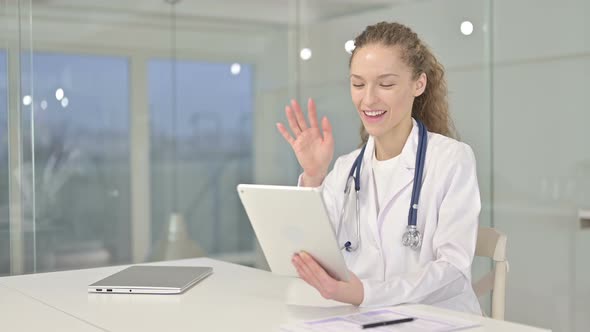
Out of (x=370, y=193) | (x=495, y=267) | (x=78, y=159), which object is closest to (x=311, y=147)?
(x=370, y=193)

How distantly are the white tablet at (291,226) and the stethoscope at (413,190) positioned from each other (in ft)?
1.43

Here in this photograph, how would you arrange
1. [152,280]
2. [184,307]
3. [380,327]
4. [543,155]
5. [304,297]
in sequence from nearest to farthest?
[380,327]
[184,307]
[304,297]
[152,280]
[543,155]

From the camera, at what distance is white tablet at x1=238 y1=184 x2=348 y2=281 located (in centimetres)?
188

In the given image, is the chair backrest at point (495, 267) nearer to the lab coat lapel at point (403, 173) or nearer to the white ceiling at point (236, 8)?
the lab coat lapel at point (403, 173)

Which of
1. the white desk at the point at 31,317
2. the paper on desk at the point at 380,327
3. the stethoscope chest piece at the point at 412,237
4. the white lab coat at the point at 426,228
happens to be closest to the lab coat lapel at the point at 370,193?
the white lab coat at the point at 426,228

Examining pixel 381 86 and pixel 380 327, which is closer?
pixel 380 327

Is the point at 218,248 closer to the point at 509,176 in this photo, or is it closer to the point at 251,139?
the point at 251,139

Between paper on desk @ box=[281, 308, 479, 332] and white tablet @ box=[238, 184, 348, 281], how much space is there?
0.12 metres

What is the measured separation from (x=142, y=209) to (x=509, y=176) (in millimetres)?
1753

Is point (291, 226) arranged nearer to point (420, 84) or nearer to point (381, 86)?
point (381, 86)

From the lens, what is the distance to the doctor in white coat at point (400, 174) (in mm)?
2271

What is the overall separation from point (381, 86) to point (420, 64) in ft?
0.53

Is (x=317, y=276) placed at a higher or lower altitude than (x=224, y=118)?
lower

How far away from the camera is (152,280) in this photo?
2.37 m
